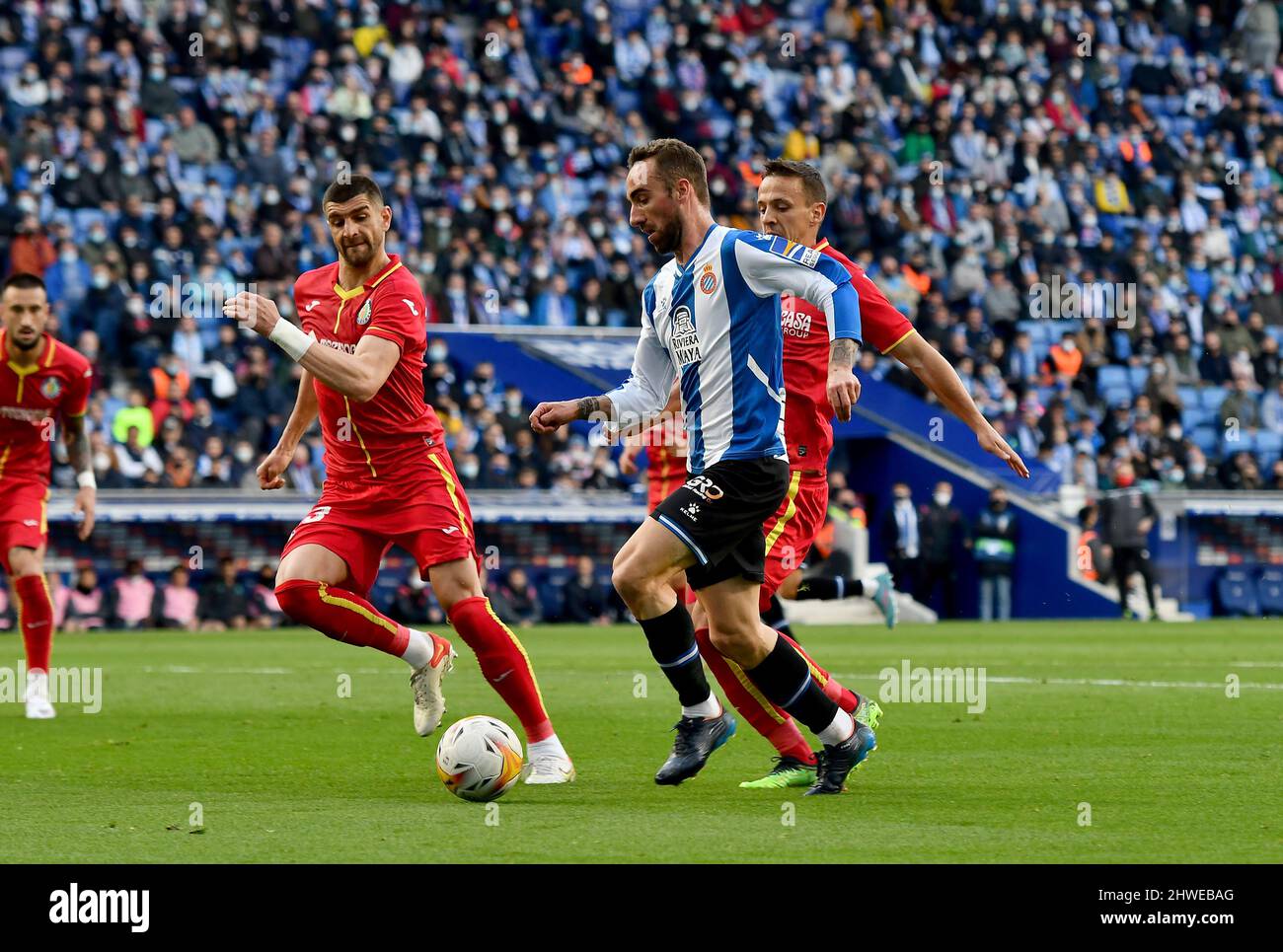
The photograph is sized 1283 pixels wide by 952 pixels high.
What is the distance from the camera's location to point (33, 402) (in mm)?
11781

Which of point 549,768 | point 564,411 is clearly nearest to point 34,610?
point 549,768

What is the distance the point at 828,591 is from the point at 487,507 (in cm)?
952

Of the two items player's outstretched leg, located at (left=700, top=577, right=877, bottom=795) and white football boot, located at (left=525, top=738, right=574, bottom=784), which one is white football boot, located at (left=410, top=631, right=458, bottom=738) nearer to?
white football boot, located at (left=525, top=738, right=574, bottom=784)

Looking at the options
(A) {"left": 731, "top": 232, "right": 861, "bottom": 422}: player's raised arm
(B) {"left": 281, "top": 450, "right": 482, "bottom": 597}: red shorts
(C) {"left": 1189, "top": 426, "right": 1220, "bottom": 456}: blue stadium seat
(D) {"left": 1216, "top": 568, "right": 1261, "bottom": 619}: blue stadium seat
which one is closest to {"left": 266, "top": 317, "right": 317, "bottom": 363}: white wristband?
(B) {"left": 281, "top": 450, "right": 482, "bottom": 597}: red shorts

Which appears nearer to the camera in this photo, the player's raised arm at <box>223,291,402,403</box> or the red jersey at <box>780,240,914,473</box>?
the player's raised arm at <box>223,291,402,403</box>

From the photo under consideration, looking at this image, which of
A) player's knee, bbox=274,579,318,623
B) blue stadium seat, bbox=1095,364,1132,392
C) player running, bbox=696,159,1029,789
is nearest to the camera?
player running, bbox=696,159,1029,789

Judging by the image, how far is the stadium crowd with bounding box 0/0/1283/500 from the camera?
23.9 meters

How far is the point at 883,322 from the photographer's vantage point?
318 inches

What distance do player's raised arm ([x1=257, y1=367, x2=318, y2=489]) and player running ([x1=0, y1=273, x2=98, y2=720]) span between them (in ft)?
9.50

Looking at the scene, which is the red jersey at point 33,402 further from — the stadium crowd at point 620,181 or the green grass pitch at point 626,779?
Answer: the stadium crowd at point 620,181

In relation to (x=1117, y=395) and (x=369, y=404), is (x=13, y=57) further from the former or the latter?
(x=369, y=404)

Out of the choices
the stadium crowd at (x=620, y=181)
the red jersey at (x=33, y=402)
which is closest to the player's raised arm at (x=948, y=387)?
the red jersey at (x=33, y=402)

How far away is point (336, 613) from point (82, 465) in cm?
409
